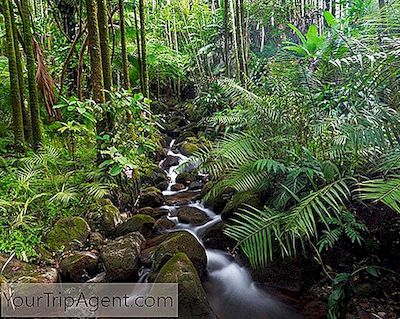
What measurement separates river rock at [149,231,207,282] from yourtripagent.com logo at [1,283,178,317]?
0.31 m

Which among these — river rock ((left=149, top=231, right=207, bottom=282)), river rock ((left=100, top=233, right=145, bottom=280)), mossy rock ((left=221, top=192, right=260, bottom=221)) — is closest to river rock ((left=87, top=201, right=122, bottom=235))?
river rock ((left=100, top=233, right=145, bottom=280))

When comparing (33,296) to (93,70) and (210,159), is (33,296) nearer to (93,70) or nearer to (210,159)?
(210,159)

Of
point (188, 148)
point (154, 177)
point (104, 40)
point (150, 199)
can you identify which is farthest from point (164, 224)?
point (188, 148)

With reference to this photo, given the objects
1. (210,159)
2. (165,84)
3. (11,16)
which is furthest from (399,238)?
(165,84)

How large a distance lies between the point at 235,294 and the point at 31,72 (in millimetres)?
4687

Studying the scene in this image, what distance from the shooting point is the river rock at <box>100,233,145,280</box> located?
12.6 ft

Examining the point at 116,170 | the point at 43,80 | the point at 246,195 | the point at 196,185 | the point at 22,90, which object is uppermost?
the point at 43,80

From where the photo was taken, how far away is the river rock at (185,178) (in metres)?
7.69

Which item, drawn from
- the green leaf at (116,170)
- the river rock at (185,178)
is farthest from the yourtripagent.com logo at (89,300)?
the river rock at (185,178)

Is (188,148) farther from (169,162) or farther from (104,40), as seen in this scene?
(104,40)

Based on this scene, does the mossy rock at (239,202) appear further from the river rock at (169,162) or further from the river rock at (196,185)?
the river rock at (169,162)

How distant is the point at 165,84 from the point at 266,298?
16.4m

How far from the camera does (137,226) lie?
4828mm

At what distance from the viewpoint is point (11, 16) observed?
5.44 metres
